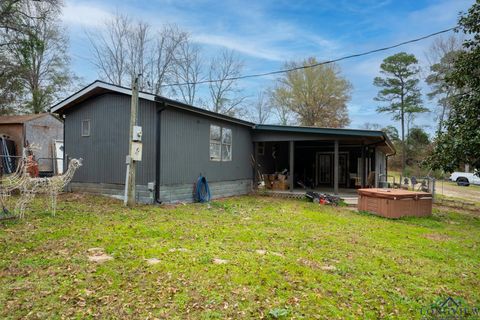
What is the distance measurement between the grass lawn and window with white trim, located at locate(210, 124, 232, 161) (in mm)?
4096

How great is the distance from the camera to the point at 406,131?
102 ft

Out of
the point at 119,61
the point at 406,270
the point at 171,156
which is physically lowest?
the point at 406,270

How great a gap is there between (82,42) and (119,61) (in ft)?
8.83

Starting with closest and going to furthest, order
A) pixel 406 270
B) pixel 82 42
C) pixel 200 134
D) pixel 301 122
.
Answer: pixel 406 270
pixel 200 134
pixel 82 42
pixel 301 122

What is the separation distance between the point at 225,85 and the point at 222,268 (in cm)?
2311

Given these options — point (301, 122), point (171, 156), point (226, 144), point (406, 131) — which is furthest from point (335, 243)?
point (406, 131)

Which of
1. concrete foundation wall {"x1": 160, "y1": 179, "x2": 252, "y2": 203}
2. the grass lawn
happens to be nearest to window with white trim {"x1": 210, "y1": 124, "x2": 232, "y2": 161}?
concrete foundation wall {"x1": 160, "y1": 179, "x2": 252, "y2": 203}

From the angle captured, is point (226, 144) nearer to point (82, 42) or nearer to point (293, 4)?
point (293, 4)

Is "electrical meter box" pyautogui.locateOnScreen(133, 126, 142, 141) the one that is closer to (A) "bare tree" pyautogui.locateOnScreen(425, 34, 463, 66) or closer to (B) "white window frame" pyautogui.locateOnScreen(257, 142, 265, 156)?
(B) "white window frame" pyautogui.locateOnScreen(257, 142, 265, 156)

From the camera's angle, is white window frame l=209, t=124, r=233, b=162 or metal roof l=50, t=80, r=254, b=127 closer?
metal roof l=50, t=80, r=254, b=127

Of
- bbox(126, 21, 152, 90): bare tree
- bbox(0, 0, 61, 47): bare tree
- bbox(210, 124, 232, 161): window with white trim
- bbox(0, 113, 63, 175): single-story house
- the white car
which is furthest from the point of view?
the white car

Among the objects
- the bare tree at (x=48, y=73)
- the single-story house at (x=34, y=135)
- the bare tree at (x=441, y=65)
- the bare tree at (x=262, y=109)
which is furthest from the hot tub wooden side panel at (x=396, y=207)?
the bare tree at (x=262, y=109)

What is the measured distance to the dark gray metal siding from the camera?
8633 mm

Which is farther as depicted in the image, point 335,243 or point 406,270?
point 335,243
